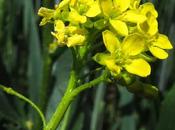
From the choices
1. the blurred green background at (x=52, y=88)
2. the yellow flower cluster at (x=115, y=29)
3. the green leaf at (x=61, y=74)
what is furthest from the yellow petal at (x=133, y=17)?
the green leaf at (x=61, y=74)

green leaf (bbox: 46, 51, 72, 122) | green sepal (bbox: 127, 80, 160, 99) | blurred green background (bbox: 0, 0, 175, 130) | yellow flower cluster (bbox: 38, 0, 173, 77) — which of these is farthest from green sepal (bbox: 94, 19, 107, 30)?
green leaf (bbox: 46, 51, 72, 122)

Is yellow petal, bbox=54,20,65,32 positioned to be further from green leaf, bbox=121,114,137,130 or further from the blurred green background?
green leaf, bbox=121,114,137,130

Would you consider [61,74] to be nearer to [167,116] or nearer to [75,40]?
[167,116]

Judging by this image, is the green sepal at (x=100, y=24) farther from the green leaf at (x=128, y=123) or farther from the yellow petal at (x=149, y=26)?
the green leaf at (x=128, y=123)

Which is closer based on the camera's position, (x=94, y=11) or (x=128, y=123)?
(x=94, y=11)

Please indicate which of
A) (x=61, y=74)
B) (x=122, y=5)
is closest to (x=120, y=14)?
(x=122, y=5)

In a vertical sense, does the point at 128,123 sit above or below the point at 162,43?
below
